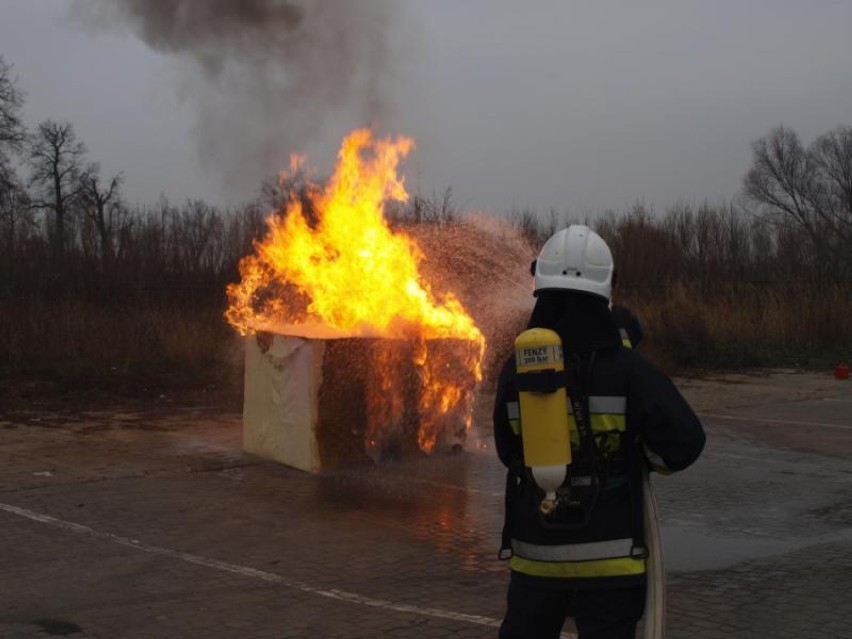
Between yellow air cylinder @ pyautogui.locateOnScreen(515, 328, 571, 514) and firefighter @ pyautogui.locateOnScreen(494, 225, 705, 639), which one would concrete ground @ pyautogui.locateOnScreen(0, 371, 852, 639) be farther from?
yellow air cylinder @ pyautogui.locateOnScreen(515, 328, 571, 514)

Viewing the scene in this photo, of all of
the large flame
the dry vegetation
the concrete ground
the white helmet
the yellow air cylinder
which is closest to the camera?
the yellow air cylinder

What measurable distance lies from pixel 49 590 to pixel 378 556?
207cm

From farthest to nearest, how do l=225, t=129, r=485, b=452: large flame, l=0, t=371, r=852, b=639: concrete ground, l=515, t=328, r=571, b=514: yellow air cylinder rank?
l=225, t=129, r=485, b=452: large flame
l=0, t=371, r=852, b=639: concrete ground
l=515, t=328, r=571, b=514: yellow air cylinder

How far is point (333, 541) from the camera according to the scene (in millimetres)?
6945

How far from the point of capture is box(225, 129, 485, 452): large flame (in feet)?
32.3

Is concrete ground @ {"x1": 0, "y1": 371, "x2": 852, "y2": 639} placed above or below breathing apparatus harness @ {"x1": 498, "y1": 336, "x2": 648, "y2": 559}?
below

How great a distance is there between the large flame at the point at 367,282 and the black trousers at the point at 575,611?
20.8 feet

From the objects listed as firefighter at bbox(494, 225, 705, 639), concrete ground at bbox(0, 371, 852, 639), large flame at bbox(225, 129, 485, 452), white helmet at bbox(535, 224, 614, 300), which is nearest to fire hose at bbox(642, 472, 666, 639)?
firefighter at bbox(494, 225, 705, 639)

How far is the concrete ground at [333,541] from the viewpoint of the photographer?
530 cm

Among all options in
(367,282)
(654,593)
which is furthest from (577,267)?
(367,282)

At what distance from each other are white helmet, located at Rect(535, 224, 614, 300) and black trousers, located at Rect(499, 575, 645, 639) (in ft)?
3.29

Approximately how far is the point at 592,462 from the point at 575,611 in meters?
0.51

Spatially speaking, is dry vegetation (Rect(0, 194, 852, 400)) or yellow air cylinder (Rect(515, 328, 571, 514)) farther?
dry vegetation (Rect(0, 194, 852, 400))

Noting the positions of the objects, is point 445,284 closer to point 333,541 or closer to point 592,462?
point 333,541
